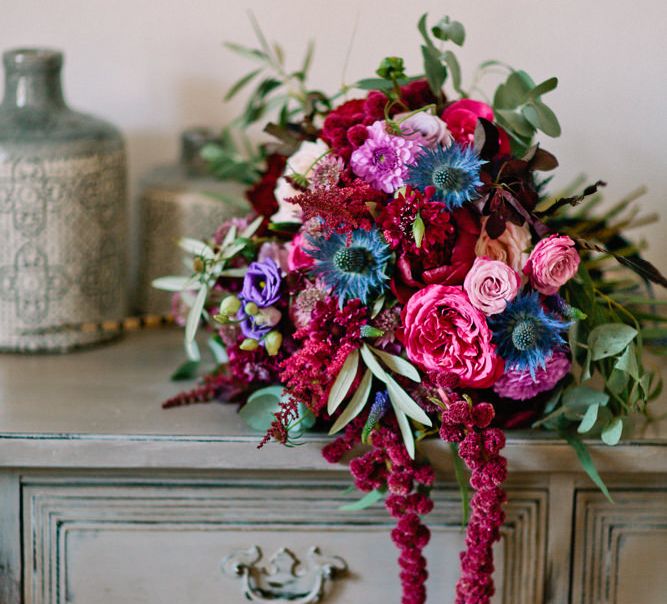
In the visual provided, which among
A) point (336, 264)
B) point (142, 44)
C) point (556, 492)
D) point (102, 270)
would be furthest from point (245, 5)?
point (556, 492)

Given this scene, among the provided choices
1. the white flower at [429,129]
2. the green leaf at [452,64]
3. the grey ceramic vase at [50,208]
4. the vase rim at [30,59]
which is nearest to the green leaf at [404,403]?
the white flower at [429,129]

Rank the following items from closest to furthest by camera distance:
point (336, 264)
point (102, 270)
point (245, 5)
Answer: point (336, 264) < point (102, 270) < point (245, 5)

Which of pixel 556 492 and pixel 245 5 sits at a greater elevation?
pixel 245 5

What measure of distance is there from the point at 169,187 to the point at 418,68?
35 cm

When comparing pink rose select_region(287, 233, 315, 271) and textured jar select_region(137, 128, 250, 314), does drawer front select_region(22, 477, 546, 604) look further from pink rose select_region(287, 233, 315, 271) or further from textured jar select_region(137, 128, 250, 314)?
textured jar select_region(137, 128, 250, 314)

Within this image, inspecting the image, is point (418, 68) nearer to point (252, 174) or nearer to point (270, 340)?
point (252, 174)

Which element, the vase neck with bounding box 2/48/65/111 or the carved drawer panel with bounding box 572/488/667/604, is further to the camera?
the vase neck with bounding box 2/48/65/111

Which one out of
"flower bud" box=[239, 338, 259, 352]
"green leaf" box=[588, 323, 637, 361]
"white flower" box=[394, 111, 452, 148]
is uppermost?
"white flower" box=[394, 111, 452, 148]

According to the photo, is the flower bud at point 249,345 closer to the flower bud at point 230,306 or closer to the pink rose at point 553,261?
the flower bud at point 230,306

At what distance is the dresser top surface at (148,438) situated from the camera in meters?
0.77

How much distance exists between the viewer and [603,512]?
32.1 inches

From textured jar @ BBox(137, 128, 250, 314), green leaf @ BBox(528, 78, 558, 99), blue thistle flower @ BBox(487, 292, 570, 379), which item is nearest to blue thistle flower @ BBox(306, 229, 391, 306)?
blue thistle flower @ BBox(487, 292, 570, 379)

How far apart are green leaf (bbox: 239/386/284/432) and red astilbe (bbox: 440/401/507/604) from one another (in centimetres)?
17

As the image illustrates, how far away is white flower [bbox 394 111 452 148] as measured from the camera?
746 mm
